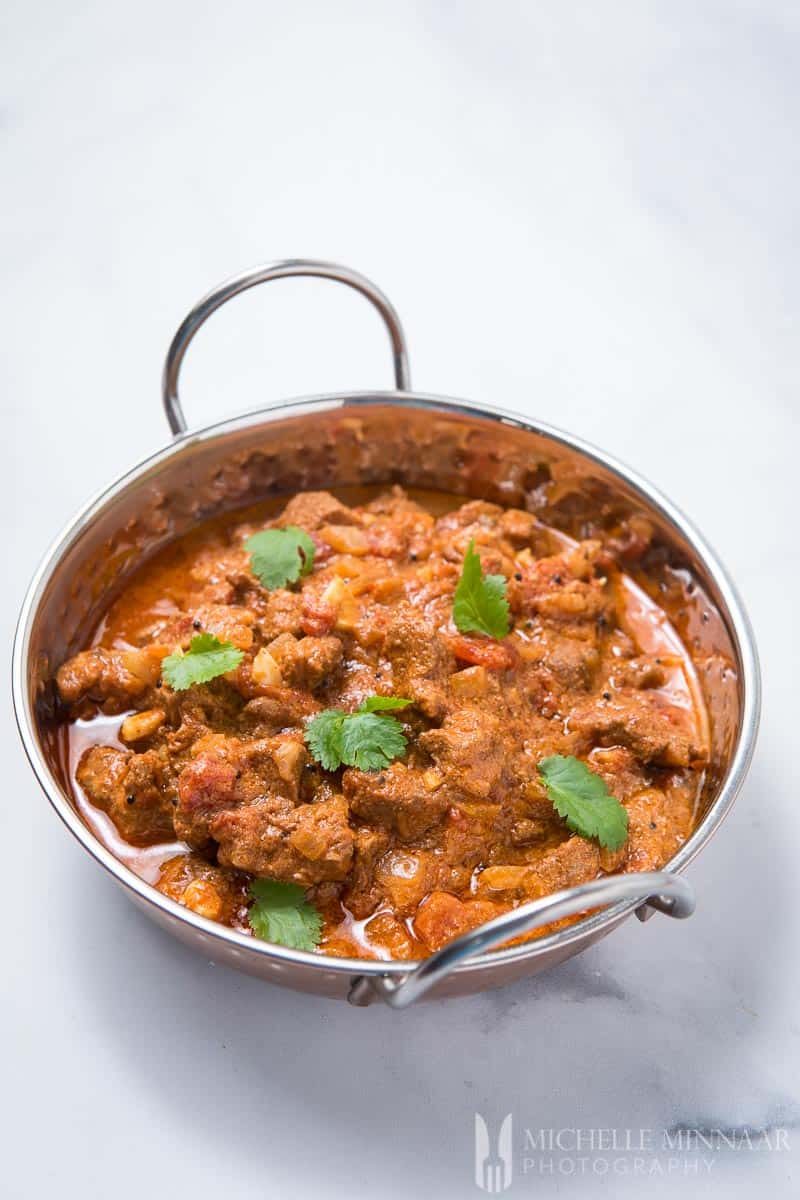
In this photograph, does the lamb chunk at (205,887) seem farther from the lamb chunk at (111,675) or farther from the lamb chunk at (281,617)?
the lamb chunk at (281,617)

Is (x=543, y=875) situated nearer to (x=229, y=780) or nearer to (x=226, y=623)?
(x=229, y=780)

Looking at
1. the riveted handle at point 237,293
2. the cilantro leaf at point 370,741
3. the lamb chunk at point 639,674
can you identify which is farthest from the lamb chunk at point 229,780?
the riveted handle at point 237,293

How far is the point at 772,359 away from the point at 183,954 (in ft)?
12.0

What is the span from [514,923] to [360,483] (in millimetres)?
2418

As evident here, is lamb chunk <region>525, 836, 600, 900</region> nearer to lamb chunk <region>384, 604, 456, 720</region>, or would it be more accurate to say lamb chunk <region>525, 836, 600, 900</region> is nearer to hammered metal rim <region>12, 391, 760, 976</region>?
hammered metal rim <region>12, 391, 760, 976</region>

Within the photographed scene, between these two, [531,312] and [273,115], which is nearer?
[531,312]

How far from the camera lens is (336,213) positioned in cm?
662

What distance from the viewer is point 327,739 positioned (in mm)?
3982

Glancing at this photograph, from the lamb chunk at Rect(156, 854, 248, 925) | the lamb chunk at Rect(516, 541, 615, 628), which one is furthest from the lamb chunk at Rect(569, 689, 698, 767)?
the lamb chunk at Rect(156, 854, 248, 925)

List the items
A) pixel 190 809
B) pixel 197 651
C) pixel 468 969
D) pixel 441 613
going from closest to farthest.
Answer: pixel 468 969 < pixel 190 809 < pixel 197 651 < pixel 441 613

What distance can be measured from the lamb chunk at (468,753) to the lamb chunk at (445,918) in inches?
12.0

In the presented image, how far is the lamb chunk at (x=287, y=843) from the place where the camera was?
12.4ft

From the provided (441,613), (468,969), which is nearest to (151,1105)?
(468,969)

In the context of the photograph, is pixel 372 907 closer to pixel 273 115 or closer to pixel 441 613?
pixel 441 613
